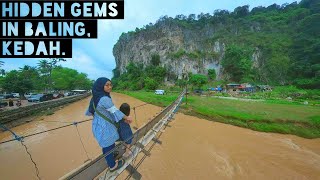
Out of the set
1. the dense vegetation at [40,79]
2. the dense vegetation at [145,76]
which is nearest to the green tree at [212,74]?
the dense vegetation at [145,76]

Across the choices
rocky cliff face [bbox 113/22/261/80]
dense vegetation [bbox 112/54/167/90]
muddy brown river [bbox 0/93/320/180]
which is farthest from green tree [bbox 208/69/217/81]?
muddy brown river [bbox 0/93/320/180]

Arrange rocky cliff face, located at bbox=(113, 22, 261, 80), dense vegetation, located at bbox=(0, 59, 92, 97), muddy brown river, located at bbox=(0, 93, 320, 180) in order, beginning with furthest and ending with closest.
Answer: rocky cliff face, located at bbox=(113, 22, 261, 80) → dense vegetation, located at bbox=(0, 59, 92, 97) → muddy brown river, located at bbox=(0, 93, 320, 180)

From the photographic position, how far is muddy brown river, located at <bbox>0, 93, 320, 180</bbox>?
642cm

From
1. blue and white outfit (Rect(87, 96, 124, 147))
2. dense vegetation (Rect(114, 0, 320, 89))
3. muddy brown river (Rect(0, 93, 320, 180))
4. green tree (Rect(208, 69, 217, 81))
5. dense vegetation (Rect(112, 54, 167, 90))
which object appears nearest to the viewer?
blue and white outfit (Rect(87, 96, 124, 147))

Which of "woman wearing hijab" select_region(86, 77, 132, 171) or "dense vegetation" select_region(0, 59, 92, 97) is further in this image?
"dense vegetation" select_region(0, 59, 92, 97)

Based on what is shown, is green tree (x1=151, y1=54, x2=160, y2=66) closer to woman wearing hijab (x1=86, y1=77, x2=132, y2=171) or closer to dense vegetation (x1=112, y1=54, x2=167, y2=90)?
dense vegetation (x1=112, y1=54, x2=167, y2=90)

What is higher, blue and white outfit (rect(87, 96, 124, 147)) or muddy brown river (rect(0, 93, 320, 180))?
blue and white outfit (rect(87, 96, 124, 147))

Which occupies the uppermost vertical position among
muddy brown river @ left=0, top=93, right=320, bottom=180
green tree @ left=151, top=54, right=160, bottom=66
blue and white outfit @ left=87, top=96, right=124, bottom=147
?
green tree @ left=151, top=54, right=160, bottom=66

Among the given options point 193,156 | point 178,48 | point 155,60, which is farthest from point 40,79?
point 193,156

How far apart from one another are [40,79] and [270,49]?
211ft

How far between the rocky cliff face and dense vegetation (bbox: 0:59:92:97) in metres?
29.2

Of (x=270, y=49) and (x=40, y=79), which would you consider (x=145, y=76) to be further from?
(x=270, y=49)

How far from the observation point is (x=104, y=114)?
3.40 m

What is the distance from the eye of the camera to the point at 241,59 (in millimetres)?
69562
